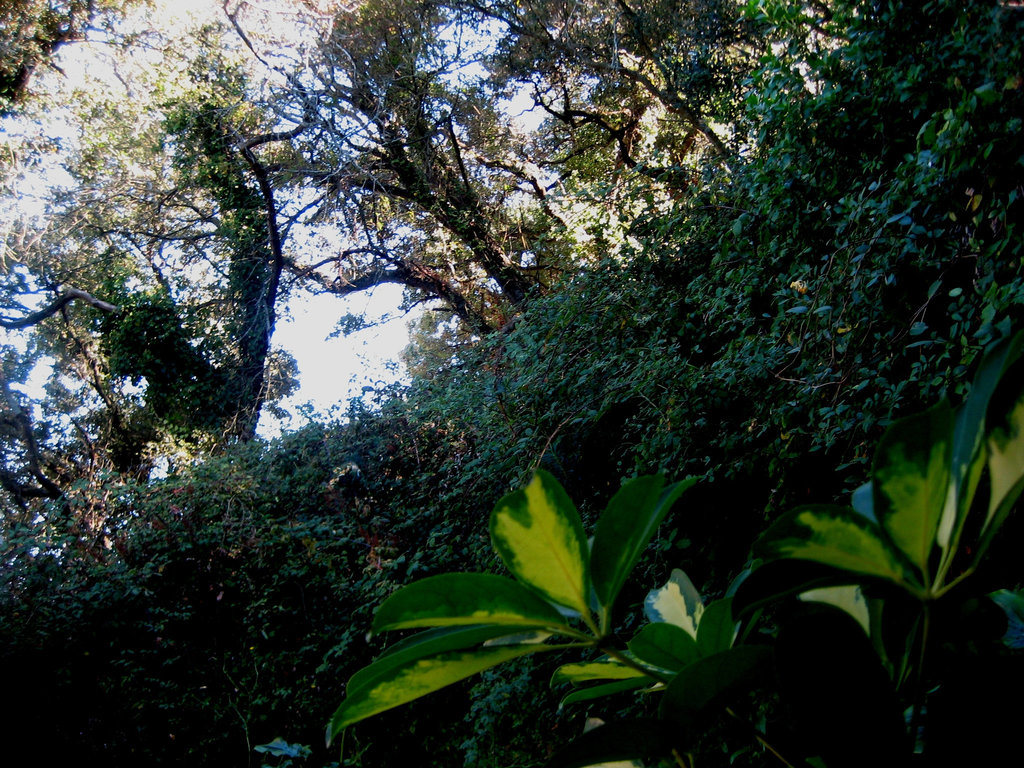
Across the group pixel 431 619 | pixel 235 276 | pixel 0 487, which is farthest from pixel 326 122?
pixel 431 619

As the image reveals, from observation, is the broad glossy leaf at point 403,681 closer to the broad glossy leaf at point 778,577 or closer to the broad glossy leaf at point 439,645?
the broad glossy leaf at point 439,645

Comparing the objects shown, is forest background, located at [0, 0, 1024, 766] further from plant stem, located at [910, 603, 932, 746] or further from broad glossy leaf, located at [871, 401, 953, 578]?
broad glossy leaf, located at [871, 401, 953, 578]

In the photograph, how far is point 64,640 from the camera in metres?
4.69

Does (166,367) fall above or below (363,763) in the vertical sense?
above

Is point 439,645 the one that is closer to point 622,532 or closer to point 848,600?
point 622,532

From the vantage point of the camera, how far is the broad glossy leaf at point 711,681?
0.39 metres

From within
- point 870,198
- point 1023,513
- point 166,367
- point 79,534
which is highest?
point 166,367

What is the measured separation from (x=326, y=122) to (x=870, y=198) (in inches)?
271

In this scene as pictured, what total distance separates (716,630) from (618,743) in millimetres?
104

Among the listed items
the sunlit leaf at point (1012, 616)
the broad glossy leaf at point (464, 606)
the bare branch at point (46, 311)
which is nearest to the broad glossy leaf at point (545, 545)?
the broad glossy leaf at point (464, 606)

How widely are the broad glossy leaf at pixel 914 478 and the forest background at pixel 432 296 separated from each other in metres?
1.15

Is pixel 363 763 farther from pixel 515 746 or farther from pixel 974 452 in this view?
pixel 974 452

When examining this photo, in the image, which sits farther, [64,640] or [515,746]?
[64,640]

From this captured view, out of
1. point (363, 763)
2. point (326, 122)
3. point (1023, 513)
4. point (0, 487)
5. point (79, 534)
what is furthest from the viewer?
point (0, 487)
